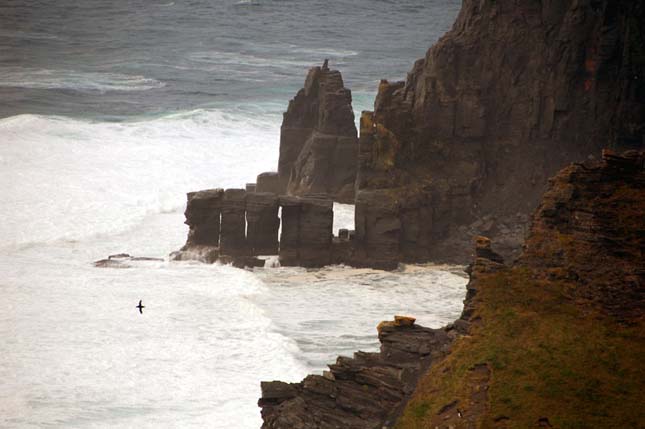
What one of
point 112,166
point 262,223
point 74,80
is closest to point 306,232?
point 262,223

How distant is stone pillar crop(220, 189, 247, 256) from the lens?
54.7 metres

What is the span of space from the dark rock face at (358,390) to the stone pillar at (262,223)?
23.2 m

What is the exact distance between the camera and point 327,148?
63.5 metres

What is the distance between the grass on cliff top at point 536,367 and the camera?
27766mm

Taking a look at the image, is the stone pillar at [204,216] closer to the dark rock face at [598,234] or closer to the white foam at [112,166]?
the white foam at [112,166]

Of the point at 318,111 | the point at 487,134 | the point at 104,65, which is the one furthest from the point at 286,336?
the point at 104,65

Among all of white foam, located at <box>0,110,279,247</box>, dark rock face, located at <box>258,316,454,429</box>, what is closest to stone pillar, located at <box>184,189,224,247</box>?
white foam, located at <box>0,110,279,247</box>

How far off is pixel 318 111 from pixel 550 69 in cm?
1264

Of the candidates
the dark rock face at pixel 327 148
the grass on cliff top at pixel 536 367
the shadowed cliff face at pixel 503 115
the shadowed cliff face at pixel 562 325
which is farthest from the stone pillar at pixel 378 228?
the grass on cliff top at pixel 536 367

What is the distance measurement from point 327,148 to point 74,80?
5004 centimetres

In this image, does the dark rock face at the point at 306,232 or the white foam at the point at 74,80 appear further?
the white foam at the point at 74,80

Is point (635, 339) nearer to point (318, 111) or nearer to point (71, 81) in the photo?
point (318, 111)

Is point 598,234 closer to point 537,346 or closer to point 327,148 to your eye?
point 537,346

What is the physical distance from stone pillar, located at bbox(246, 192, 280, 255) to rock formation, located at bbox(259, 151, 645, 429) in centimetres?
2243
